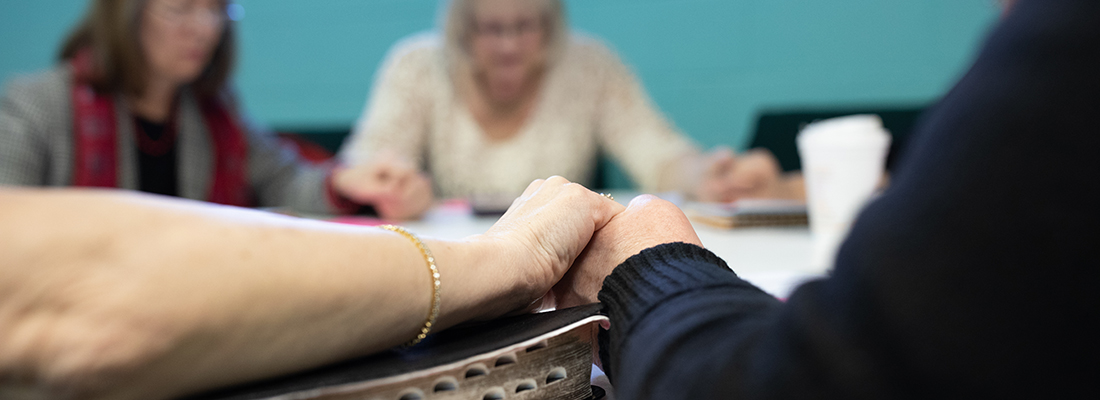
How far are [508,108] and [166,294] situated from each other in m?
1.90

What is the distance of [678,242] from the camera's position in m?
0.50

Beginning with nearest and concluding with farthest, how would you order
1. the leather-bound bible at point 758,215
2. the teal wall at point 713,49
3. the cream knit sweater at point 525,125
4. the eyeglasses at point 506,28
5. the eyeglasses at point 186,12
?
1. the leather-bound bible at point 758,215
2. the eyeglasses at point 186,12
3. the eyeglasses at point 506,28
4. the cream knit sweater at point 525,125
5. the teal wall at point 713,49

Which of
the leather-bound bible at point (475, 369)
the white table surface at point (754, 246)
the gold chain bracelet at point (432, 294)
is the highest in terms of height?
the gold chain bracelet at point (432, 294)

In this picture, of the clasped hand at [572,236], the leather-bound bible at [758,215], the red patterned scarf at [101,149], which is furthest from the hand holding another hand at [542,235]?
the red patterned scarf at [101,149]

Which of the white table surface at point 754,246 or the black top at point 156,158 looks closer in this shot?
the white table surface at point 754,246

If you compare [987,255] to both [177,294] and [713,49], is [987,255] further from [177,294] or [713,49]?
[713,49]

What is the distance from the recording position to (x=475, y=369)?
0.34m

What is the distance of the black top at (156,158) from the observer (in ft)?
5.09

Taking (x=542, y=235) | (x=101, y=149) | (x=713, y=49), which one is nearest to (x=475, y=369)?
(x=542, y=235)

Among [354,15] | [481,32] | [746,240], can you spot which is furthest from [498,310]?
[354,15]

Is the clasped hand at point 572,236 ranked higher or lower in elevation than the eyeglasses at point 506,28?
lower

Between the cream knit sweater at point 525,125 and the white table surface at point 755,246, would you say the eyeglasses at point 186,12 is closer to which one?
the cream knit sweater at point 525,125

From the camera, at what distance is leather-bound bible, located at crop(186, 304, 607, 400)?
308 mm

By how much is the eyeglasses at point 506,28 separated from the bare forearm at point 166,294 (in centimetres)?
165
